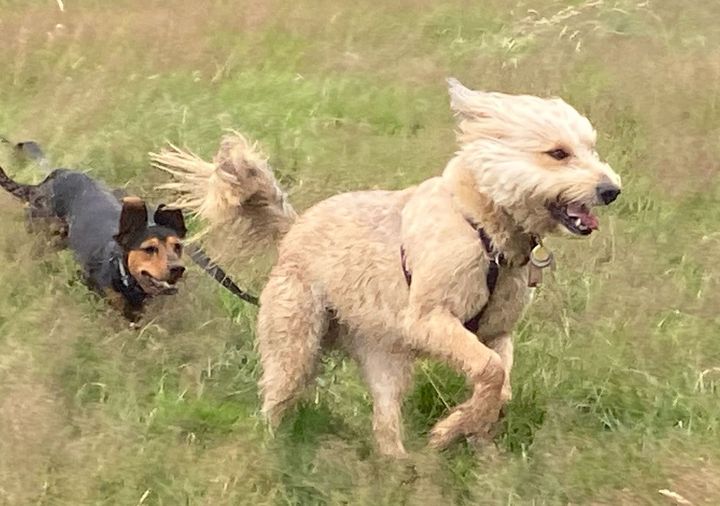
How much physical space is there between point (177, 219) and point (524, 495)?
122 inches

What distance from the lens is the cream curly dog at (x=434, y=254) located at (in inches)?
173

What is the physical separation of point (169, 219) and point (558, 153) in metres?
2.97

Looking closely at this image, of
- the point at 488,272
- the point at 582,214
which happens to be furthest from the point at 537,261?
the point at 582,214

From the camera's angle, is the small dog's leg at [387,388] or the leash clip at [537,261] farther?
the small dog's leg at [387,388]

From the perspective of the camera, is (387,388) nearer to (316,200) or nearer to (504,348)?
(504,348)

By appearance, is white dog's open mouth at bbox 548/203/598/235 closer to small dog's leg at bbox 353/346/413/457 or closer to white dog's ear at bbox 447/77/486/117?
white dog's ear at bbox 447/77/486/117

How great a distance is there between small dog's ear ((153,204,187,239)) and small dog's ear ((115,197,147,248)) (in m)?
0.09

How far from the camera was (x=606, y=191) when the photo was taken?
425 cm

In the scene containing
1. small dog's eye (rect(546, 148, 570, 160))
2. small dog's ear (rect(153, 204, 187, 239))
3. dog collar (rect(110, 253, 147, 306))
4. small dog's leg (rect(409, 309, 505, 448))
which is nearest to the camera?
small dog's eye (rect(546, 148, 570, 160))

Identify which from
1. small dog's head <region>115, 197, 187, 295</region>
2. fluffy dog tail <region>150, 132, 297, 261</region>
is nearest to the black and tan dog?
small dog's head <region>115, 197, 187, 295</region>

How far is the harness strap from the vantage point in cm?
452

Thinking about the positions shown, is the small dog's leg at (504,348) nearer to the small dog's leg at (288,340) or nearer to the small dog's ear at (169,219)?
the small dog's leg at (288,340)

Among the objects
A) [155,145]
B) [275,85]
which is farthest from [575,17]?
[155,145]

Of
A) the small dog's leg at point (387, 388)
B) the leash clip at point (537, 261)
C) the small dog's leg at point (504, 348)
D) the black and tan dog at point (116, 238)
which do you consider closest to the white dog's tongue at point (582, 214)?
the leash clip at point (537, 261)
